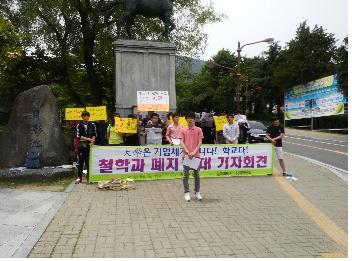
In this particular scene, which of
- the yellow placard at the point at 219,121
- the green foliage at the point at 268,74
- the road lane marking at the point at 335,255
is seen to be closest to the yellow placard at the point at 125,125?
the yellow placard at the point at 219,121

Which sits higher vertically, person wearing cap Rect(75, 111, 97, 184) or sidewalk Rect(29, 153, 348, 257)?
person wearing cap Rect(75, 111, 97, 184)

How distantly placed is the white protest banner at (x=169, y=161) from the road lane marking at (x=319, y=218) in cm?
159

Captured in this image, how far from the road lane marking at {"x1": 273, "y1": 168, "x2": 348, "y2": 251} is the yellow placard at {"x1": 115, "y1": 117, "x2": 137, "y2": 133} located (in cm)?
453

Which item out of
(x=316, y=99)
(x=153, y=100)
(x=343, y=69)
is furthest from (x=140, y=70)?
(x=316, y=99)

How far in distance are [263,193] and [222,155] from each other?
2.53 metres

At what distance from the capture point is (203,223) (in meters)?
7.02

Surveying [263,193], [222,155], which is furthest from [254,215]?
[222,155]

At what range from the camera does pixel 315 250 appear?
569 centimetres

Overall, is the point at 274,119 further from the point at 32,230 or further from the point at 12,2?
the point at 12,2

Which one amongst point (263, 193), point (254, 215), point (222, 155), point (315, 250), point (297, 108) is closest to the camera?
point (315, 250)

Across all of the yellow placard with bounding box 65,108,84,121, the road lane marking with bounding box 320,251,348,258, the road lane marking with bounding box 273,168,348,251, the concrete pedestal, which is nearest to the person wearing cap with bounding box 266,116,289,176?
the road lane marking with bounding box 273,168,348,251

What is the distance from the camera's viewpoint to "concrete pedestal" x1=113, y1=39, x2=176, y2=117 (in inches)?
596

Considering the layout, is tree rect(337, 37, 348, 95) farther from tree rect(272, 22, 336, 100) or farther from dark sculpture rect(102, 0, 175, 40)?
dark sculpture rect(102, 0, 175, 40)

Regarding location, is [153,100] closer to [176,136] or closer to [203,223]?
[176,136]
